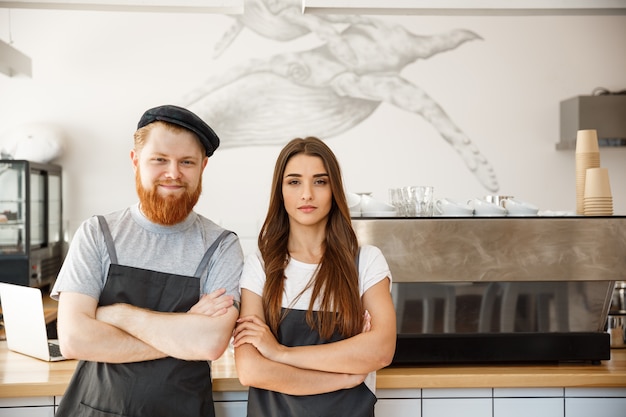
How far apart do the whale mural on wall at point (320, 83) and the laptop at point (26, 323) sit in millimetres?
2372

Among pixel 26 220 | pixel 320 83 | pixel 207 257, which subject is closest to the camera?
pixel 207 257

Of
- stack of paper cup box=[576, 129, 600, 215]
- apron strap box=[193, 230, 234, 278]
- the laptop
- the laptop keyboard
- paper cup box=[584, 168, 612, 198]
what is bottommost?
the laptop keyboard

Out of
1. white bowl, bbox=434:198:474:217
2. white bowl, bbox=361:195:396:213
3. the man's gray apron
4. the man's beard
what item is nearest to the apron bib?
the man's gray apron

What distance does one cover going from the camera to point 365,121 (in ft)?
15.6

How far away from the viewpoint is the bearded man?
1.77 meters

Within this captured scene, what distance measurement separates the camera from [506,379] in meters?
2.24

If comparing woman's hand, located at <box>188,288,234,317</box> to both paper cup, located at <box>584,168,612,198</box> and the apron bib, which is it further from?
paper cup, located at <box>584,168,612,198</box>

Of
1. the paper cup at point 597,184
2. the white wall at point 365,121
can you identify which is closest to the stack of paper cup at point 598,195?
the paper cup at point 597,184

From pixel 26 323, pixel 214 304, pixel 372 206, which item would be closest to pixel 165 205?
pixel 214 304

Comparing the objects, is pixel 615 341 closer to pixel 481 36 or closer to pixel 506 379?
pixel 506 379

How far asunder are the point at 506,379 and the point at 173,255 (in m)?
1.14

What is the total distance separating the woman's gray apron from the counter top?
0.32 m

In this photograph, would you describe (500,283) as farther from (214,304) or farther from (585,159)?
(214,304)

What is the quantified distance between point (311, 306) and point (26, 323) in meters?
1.17
